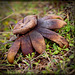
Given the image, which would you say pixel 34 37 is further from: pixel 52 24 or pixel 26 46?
pixel 52 24

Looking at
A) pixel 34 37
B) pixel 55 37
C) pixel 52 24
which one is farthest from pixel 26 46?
pixel 52 24

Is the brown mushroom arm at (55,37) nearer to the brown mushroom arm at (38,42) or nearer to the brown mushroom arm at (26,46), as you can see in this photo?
the brown mushroom arm at (38,42)

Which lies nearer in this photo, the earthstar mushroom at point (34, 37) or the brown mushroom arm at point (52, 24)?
the earthstar mushroom at point (34, 37)

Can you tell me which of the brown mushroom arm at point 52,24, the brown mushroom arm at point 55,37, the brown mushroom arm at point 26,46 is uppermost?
the brown mushroom arm at point 52,24

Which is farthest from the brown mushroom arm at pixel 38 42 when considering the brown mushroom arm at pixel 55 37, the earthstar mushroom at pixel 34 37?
the brown mushroom arm at pixel 55 37

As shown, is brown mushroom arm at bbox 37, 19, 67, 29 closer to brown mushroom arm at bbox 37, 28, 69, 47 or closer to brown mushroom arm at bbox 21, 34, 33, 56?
brown mushroom arm at bbox 37, 28, 69, 47

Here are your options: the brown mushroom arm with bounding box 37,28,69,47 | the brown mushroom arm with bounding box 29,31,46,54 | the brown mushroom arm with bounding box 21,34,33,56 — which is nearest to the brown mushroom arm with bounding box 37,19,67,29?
the brown mushroom arm with bounding box 37,28,69,47

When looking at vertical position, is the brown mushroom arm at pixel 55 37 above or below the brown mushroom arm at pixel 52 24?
below

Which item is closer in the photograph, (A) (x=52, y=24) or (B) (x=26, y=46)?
(B) (x=26, y=46)

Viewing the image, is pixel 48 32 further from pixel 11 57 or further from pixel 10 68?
pixel 10 68

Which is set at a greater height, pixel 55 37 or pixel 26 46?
pixel 55 37
